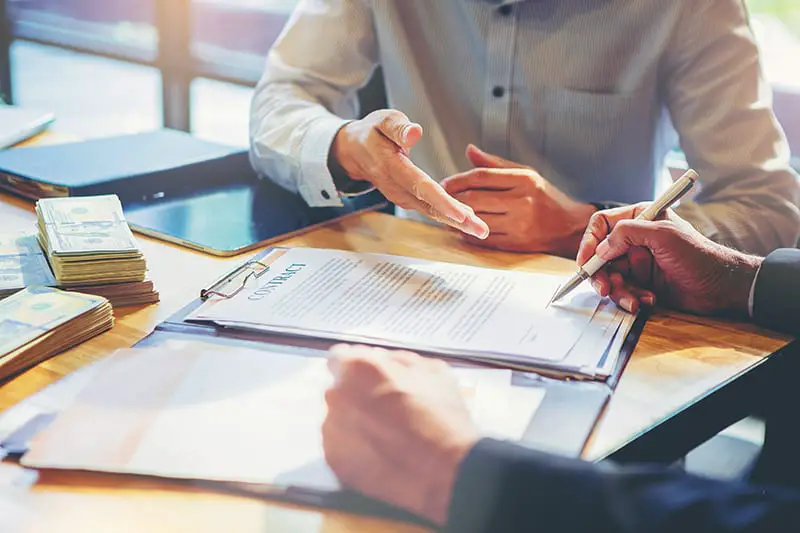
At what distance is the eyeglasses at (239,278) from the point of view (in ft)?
3.00

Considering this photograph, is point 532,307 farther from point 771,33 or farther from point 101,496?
point 771,33

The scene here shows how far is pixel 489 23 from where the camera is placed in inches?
55.1

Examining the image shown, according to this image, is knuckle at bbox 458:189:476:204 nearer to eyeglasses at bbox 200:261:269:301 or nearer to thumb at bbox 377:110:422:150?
thumb at bbox 377:110:422:150

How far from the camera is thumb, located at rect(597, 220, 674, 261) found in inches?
37.0

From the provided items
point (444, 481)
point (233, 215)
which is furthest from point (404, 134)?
point (444, 481)

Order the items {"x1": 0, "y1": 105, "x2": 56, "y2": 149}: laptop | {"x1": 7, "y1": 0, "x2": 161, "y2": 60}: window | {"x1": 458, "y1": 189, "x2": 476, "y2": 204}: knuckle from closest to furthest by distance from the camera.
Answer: {"x1": 458, "y1": 189, "x2": 476, "y2": 204}: knuckle, {"x1": 0, "y1": 105, "x2": 56, "y2": 149}: laptop, {"x1": 7, "y1": 0, "x2": 161, "y2": 60}: window


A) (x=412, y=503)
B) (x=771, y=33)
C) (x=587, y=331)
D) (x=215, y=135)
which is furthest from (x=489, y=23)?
(x=215, y=135)

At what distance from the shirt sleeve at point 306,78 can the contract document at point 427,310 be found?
35 centimetres

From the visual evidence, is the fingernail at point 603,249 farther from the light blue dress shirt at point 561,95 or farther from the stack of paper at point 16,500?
the stack of paper at point 16,500

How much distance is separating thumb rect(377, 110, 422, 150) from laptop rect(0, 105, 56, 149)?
775 mm

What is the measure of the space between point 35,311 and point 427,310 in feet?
1.24

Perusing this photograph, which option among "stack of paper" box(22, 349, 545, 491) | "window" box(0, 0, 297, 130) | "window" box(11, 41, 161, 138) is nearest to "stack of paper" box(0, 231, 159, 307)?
"stack of paper" box(22, 349, 545, 491)

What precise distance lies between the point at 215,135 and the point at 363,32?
4.80 ft

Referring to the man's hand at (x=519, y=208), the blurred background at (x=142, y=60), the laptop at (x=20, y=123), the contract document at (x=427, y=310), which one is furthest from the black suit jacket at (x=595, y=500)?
the blurred background at (x=142, y=60)
